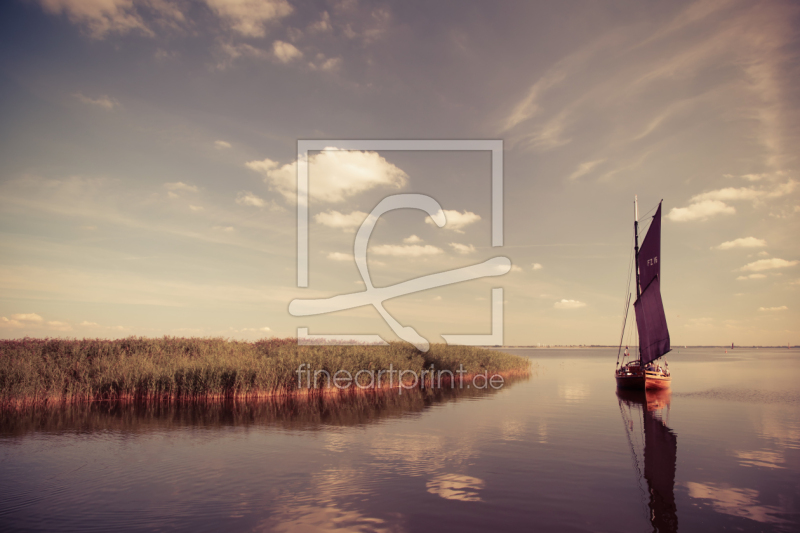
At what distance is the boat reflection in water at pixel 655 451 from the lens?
38.3 ft

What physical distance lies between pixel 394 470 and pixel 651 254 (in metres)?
36.5

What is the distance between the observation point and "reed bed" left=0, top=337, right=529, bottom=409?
1054 inches

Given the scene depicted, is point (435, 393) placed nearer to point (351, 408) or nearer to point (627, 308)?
point (351, 408)

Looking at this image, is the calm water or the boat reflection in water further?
the boat reflection in water

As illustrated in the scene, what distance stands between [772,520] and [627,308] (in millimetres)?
38852

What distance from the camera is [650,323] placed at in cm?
4044

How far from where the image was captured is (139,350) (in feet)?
112

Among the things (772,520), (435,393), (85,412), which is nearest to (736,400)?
(435,393)

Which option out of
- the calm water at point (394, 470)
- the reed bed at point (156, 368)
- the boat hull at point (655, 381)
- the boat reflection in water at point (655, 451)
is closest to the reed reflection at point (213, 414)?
the calm water at point (394, 470)

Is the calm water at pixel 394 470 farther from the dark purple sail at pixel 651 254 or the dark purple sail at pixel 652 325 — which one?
the dark purple sail at pixel 651 254

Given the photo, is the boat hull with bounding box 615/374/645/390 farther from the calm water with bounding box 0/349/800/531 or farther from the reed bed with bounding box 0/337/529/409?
the reed bed with bounding box 0/337/529/409

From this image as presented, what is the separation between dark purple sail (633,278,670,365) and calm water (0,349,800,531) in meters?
12.1

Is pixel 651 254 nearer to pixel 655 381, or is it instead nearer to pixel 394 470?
pixel 655 381

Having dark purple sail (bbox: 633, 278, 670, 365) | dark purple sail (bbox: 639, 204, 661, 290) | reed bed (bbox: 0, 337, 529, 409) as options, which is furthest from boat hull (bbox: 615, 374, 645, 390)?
reed bed (bbox: 0, 337, 529, 409)
